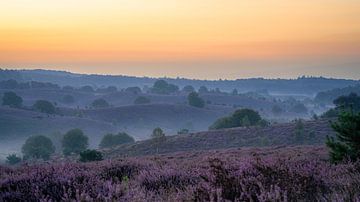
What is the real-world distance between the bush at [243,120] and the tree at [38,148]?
105 feet

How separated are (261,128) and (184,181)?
63.7 m

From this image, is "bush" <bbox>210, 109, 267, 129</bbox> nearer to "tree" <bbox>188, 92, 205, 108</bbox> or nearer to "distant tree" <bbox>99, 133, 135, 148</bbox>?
"distant tree" <bbox>99, 133, 135, 148</bbox>

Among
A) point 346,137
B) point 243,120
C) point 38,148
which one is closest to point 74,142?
point 38,148

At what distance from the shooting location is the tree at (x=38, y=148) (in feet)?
231

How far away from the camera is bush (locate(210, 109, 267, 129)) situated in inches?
2862

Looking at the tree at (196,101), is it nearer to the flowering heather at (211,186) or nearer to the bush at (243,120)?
the bush at (243,120)

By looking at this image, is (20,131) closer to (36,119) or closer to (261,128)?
(36,119)

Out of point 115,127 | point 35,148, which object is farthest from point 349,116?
point 115,127

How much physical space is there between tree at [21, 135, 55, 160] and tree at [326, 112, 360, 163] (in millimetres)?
64365

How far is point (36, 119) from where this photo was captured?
13300 centimetres

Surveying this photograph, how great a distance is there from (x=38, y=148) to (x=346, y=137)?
68.4 meters

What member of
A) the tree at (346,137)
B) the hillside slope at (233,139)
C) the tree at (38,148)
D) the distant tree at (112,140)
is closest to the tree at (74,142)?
the tree at (38,148)

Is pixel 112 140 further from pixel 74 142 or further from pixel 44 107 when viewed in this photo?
pixel 44 107

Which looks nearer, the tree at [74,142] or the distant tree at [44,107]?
the tree at [74,142]
